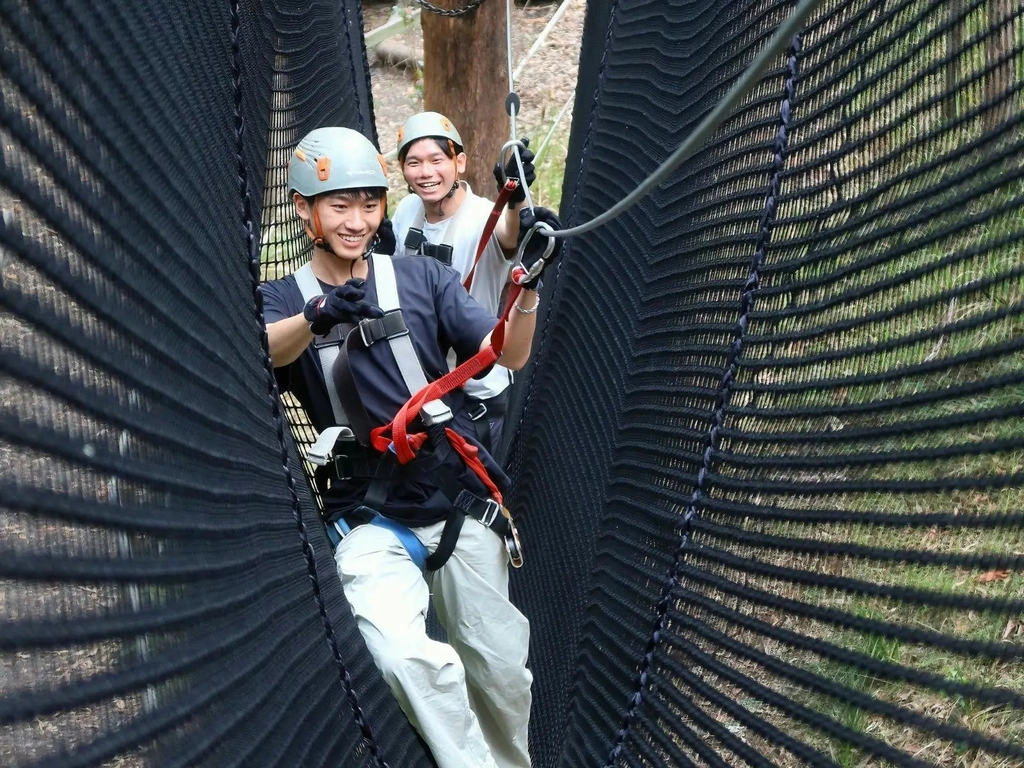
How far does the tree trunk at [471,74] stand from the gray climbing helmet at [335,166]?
74.0 inches

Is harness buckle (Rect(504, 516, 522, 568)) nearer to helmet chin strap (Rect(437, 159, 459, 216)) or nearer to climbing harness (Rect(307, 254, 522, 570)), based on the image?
climbing harness (Rect(307, 254, 522, 570))

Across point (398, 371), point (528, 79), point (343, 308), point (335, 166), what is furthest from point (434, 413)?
point (528, 79)

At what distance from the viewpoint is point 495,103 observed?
3965 mm

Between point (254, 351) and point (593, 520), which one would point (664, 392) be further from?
point (254, 351)

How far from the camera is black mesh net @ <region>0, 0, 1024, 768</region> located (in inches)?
33.6

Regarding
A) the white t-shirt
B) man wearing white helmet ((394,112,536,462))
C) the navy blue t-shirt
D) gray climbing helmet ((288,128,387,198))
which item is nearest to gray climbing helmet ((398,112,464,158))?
man wearing white helmet ((394,112,536,462))

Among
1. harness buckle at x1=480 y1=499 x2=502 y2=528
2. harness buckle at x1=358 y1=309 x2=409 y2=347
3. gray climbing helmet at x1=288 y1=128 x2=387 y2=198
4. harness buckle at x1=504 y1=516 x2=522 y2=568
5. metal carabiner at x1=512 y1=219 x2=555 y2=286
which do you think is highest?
gray climbing helmet at x1=288 y1=128 x2=387 y2=198

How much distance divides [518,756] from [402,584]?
1.60 feet

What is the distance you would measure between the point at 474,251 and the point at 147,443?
179cm

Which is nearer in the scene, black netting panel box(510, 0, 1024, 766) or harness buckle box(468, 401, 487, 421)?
black netting panel box(510, 0, 1024, 766)

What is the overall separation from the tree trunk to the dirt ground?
2.73 metres

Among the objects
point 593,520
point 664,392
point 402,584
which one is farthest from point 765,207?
point 402,584

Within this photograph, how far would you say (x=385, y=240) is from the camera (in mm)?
2680

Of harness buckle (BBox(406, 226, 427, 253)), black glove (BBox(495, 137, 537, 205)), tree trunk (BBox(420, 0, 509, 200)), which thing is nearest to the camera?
black glove (BBox(495, 137, 537, 205))
